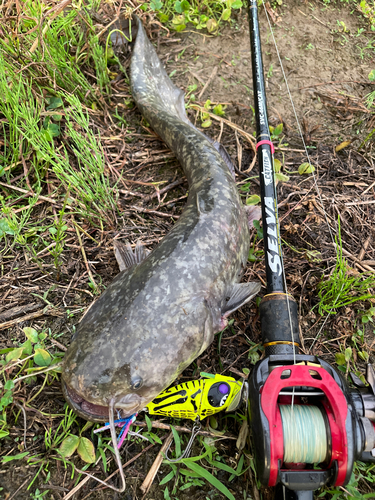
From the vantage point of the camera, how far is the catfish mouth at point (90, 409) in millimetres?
1811

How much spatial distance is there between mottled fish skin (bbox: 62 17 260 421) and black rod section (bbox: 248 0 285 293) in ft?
0.61

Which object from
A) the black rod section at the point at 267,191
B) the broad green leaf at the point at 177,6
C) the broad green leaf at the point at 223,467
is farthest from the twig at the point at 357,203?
the broad green leaf at the point at 177,6

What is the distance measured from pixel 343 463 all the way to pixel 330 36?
425cm

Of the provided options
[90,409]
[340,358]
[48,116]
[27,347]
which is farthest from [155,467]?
[48,116]

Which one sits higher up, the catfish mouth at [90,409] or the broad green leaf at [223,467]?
the catfish mouth at [90,409]

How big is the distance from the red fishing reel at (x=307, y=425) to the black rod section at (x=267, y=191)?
1.99ft

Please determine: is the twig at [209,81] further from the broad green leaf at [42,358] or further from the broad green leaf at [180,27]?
the broad green leaf at [42,358]

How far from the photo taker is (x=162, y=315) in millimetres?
Answer: 1891

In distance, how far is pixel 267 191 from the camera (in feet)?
7.91

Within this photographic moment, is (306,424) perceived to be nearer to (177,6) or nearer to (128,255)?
(128,255)

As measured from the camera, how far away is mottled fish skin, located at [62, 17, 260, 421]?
175cm

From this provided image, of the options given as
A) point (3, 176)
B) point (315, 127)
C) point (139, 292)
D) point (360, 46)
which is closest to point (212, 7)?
point (360, 46)

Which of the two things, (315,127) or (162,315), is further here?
(315,127)

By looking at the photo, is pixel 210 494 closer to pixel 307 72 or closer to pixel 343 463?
pixel 343 463
